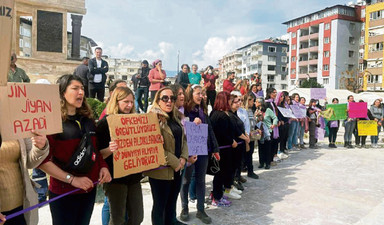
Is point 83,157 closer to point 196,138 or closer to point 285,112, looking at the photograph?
point 196,138

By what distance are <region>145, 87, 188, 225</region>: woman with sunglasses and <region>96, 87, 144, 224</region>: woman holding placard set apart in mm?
294

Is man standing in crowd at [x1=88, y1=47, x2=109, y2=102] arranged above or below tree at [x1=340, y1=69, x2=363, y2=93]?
below

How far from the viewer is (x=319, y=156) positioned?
10672 millimetres

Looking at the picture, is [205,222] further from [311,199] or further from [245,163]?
[245,163]

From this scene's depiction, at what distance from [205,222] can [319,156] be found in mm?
7322

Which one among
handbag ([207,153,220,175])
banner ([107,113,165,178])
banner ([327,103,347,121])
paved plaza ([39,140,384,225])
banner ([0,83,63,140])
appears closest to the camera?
banner ([0,83,63,140])

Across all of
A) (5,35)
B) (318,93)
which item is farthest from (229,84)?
(5,35)

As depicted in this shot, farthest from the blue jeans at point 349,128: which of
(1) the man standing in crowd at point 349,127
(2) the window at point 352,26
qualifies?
(2) the window at point 352,26

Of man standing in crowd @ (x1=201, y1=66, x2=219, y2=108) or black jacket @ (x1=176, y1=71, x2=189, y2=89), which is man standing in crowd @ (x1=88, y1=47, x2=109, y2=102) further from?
man standing in crowd @ (x1=201, y1=66, x2=219, y2=108)

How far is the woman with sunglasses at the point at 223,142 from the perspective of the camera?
5.60 m

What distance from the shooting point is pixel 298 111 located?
11250 millimetres

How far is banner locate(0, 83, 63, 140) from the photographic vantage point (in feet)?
7.54

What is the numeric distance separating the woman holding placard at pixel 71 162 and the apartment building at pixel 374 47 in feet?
200

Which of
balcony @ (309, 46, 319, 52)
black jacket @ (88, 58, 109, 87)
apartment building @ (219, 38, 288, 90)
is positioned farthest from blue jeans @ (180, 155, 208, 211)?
apartment building @ (219, 38, 288, 90)
